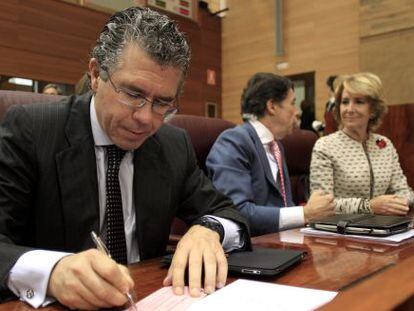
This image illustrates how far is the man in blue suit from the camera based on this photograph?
67.9 inches

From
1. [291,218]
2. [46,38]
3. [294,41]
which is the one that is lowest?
[291,218]

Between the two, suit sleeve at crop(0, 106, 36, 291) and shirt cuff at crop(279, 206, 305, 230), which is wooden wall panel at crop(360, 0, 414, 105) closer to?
shirt cuff at crop(279, 206, 305, 230)

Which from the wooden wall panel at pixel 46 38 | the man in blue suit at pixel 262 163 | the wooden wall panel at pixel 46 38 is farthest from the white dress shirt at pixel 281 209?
the wooden wall panel at pixel 46 38

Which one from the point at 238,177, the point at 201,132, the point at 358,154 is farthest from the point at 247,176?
the point at 358,154

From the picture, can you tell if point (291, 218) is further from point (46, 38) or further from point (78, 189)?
point (46, 38)

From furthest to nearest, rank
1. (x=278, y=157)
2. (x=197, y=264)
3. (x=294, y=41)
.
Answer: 1. (x=294, y=41)
2. (x=278, y=157)
3. (x=197, y=264)

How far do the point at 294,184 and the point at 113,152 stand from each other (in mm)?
1812

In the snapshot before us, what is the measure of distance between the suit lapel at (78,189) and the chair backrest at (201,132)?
0.84 m

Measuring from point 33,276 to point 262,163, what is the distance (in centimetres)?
130

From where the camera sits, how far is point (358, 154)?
226 centimetres

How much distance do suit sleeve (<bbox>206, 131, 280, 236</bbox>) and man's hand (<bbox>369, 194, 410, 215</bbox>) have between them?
43 centimetres

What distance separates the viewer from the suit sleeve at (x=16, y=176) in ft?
3.13

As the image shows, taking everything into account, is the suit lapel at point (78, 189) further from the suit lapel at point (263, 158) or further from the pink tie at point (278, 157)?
the pink tie at point (278, 157)

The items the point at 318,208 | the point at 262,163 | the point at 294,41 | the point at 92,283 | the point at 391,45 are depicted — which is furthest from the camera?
the point at 294,41
